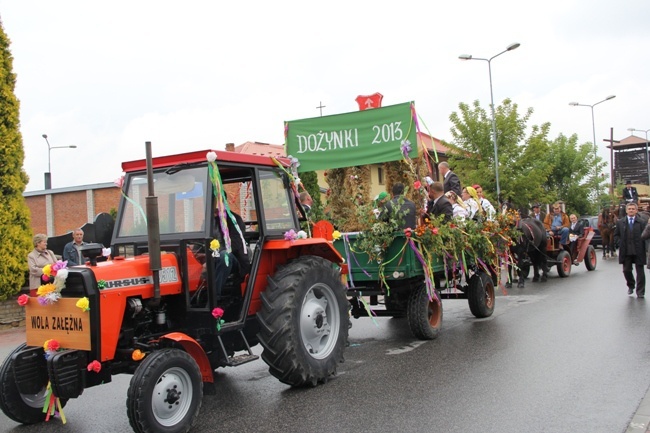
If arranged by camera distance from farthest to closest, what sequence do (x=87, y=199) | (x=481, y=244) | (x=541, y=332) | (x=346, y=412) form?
(x=87, y=199)
(x=481, y=244)
(x=541, y=332)
(x=346, y=412)

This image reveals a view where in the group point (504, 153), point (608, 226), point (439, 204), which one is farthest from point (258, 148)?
point (439, 204)

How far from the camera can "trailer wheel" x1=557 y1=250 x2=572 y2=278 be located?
1636 centimetres

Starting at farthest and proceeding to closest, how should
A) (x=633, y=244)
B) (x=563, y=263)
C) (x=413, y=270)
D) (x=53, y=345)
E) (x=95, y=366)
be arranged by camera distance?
(x=563, y=263)
(x=633, y=244)
(x=413, y=270)
(x=53, y=345)
(x=95, y=366)

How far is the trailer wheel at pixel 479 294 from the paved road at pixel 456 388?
43 centimetres

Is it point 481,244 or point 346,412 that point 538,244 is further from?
point 346,412

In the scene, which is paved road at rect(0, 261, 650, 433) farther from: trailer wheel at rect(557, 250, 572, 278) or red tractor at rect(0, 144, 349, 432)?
trailer wheel at rect(557, 250, 572, 278)

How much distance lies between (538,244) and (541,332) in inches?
264

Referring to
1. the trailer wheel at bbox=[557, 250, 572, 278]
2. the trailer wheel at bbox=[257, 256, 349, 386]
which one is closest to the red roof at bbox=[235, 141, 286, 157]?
the trailer wheel at bbox=[557, 250, 572, 278]

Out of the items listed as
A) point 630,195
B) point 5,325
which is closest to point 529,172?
point 630,195

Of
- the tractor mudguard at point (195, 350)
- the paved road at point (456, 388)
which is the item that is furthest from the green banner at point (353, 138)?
the tractor mudguard at point (195, 350)

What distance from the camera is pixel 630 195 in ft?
76.5

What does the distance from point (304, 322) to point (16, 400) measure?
2.73 m

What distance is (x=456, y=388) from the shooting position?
240 inches

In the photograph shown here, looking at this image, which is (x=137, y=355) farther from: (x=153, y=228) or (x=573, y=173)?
(x=573, y=173)
